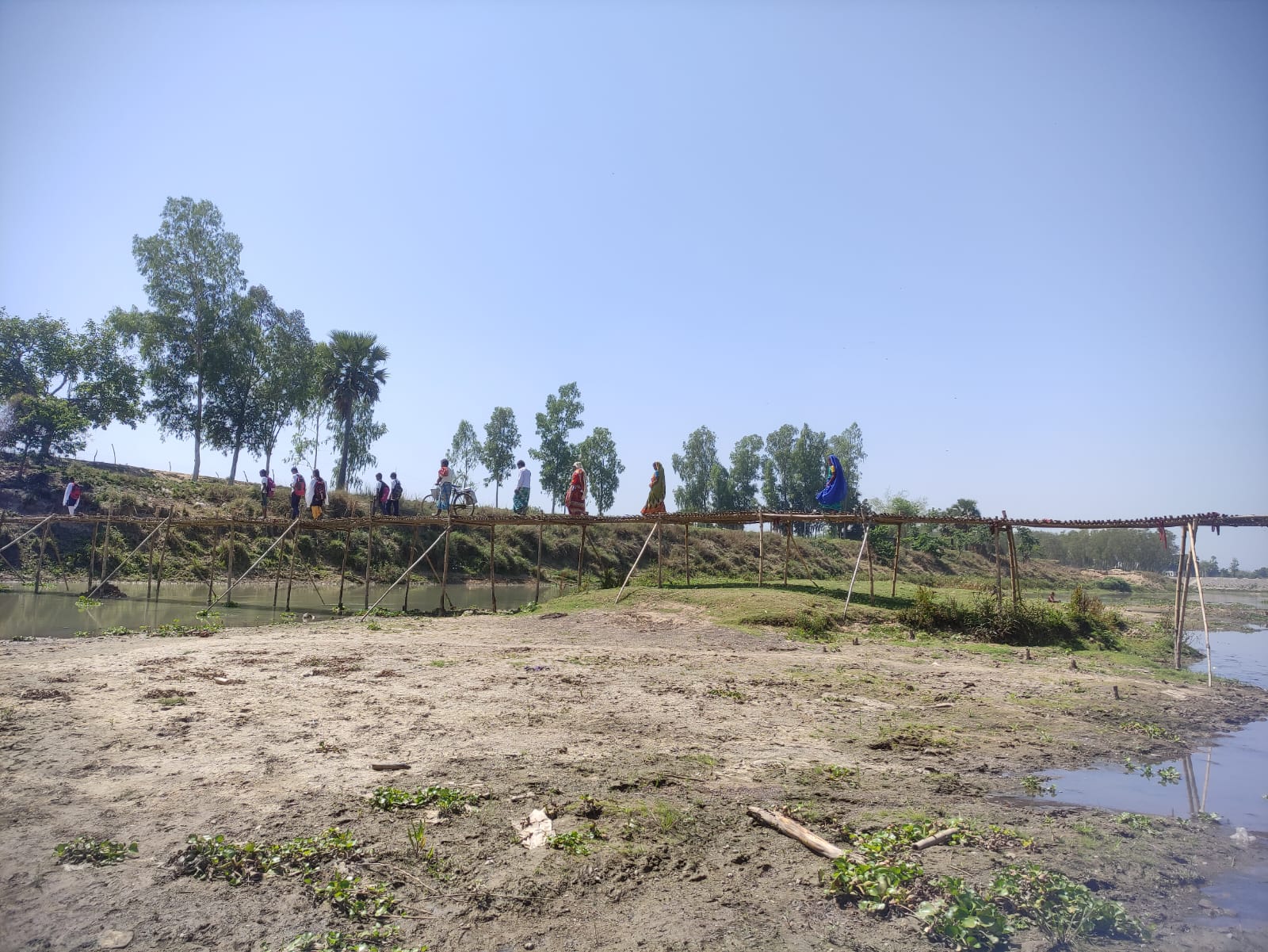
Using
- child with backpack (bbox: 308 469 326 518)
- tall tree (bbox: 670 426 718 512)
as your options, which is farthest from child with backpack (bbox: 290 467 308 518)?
tall tree (bbox: 670 426 718 512)

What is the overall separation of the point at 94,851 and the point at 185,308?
4338 centimetres

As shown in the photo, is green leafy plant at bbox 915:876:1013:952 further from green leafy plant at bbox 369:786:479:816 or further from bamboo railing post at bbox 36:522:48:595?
bamboo railing post at bbox 36:522:48:595

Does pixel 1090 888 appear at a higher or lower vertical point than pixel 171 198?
lower

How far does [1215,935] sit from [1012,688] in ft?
22.3

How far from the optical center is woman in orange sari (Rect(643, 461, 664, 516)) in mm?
20562

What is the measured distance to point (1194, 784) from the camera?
263 inches

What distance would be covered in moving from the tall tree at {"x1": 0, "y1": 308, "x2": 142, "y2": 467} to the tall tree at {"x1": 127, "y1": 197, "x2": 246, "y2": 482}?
4.92ft

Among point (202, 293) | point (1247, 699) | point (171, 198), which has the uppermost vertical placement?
point (171, 198)

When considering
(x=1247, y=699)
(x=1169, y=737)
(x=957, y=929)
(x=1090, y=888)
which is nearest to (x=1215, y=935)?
(x=1090, y=888)

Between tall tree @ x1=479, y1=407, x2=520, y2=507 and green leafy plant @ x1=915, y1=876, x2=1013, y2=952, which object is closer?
green leafy plant @ x1=915, y1=876, x2=1013, y2=952

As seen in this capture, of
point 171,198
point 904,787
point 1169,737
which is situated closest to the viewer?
point 904,787

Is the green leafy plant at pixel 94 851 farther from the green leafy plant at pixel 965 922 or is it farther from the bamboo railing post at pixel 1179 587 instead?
the bamboo railing post at pixel 1179 587

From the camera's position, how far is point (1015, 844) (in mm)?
4973

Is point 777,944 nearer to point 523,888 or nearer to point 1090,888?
point 523,888
